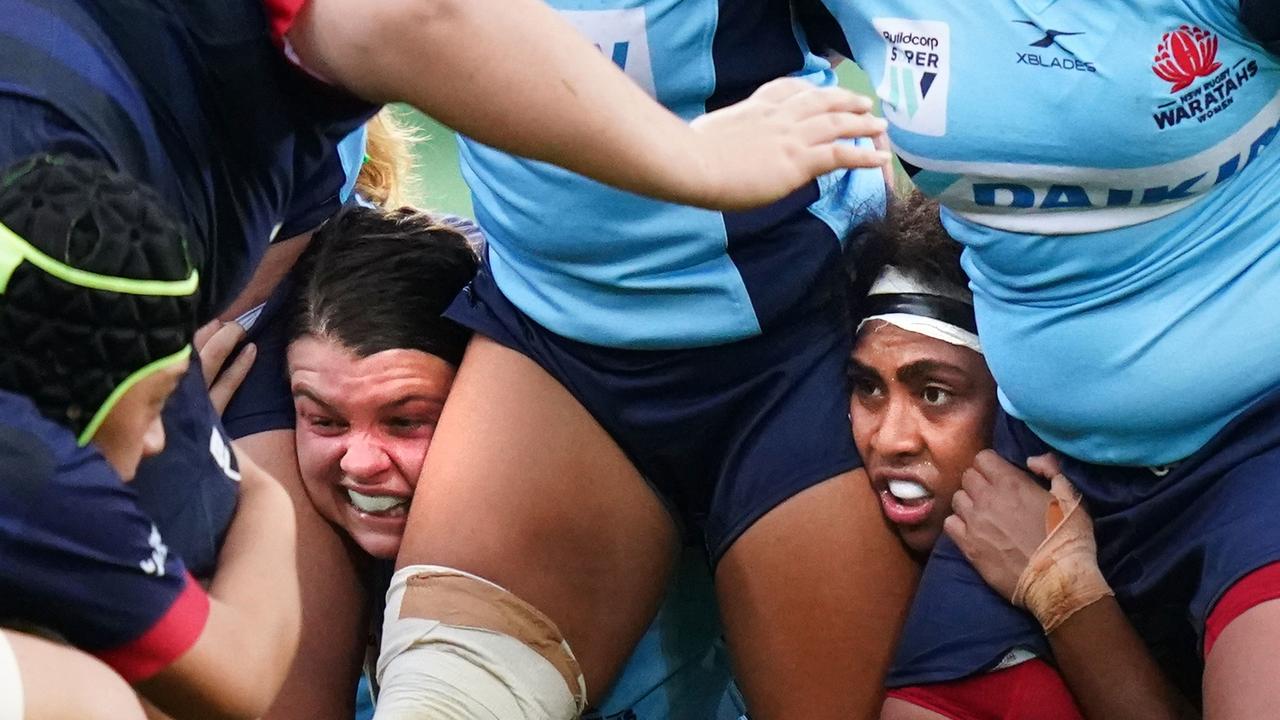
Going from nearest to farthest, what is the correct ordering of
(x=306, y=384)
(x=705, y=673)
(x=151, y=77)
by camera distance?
(x=151, y=77), (x=306, y=384), (x=705, y=673)

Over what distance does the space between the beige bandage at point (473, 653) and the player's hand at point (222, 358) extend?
11.4 inches

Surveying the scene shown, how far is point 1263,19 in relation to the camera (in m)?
0.96

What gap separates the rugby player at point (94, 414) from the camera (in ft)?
2.35

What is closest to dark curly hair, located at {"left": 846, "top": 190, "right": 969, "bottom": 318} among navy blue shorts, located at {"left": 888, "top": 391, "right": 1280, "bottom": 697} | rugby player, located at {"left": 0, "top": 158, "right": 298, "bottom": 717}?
navy blue shorts, located at {"left": 888, "top": 391, "right": 1280, "bottom": 697}

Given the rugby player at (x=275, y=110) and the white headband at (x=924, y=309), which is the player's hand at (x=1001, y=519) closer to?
the white headband at (x=924, y=309)

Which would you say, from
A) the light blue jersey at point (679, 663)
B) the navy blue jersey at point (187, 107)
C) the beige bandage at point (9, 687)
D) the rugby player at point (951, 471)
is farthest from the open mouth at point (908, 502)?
the beige bandage at point (9, 687)

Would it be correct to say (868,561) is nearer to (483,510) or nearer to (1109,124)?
(483,510)

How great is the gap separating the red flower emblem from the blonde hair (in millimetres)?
925

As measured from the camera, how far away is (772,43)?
1.27 metres

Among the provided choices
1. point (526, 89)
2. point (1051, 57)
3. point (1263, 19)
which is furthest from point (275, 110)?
point (1263, 19)

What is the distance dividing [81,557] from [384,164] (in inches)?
41.6

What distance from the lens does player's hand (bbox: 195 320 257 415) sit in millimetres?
1479

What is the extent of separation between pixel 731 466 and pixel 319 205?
1.63 feet

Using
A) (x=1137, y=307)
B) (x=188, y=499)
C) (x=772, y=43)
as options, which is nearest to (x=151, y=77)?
(x=188, y=499)
